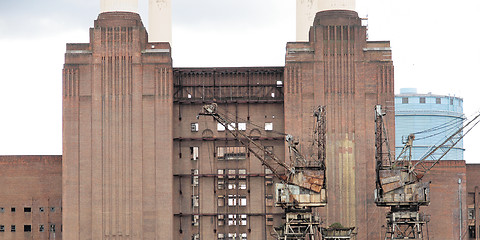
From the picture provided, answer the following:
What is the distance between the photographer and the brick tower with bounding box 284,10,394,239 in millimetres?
87125

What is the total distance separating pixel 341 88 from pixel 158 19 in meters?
27.2

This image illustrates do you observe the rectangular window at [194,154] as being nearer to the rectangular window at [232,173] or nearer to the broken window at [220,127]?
the broken window at [220,127]

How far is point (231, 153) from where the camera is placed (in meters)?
91.1

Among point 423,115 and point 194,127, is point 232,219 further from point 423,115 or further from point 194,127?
point 423,115

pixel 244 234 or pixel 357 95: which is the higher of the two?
pixel 357 95

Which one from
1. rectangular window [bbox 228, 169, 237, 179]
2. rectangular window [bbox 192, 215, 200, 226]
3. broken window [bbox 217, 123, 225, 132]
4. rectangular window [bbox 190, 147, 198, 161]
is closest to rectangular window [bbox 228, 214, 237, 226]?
rectangular window [bbox 192, 215, 200, 226]

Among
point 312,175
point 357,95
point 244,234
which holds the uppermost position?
point 357,95

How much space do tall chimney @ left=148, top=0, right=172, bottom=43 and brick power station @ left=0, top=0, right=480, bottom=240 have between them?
15039 millimetres

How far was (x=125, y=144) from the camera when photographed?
87438 mm

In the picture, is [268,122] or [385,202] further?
[268,122]

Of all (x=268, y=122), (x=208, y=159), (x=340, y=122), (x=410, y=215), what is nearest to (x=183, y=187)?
(x=208, y=159)

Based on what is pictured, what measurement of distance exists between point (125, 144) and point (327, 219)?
20788mm

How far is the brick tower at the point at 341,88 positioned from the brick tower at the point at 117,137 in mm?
12381

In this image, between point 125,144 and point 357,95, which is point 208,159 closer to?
point 125,144
